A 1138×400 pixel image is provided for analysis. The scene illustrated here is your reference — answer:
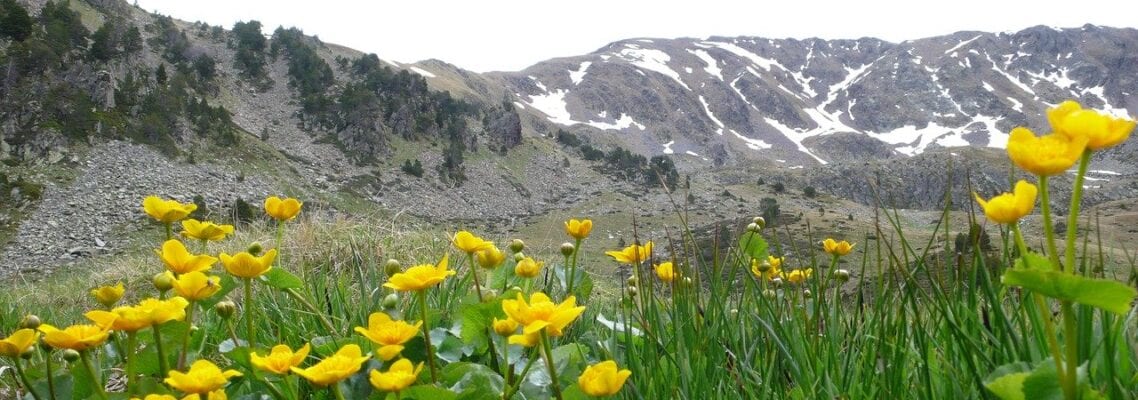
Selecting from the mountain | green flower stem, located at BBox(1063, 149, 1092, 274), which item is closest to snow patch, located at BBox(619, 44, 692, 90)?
the mountain

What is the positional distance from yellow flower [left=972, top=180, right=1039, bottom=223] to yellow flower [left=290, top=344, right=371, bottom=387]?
0.79 metres

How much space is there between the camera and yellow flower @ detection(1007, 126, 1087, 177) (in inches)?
25.1

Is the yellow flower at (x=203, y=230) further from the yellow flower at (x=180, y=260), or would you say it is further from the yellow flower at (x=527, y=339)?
the yellow flower at (x=527, y=339)

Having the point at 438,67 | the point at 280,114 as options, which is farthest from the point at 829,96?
the point at 280,114

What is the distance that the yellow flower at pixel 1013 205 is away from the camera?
70cm

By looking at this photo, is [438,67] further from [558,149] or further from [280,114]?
[280,114]

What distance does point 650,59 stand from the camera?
163750 mm

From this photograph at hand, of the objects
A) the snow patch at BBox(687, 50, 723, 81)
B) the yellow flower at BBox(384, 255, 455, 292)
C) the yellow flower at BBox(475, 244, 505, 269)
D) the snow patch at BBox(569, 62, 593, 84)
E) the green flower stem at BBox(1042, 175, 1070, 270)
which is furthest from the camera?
the snow patch at BBox(687, 50, 723, 81)

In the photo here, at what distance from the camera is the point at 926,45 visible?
176500 mm

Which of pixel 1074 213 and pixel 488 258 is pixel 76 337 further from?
pixel 1074 213

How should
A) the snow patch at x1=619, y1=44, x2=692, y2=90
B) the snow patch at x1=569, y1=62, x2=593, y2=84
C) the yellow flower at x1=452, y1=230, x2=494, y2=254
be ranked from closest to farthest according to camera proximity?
the yellow flower at x1=452, y1=230, x2=494, y2=254 → the snow patch at x1=569, y1=62, x2=593, y2=84 → the snow patch at x1=619, y1=44, x2=692, y2=90

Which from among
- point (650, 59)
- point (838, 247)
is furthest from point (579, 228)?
point (650, 59)

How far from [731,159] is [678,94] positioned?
2707 centimetres

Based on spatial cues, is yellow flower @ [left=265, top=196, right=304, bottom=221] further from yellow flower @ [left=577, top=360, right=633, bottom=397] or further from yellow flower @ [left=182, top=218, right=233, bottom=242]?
yellow flower @ [left=577, top=360, right=633, bottom=397]
